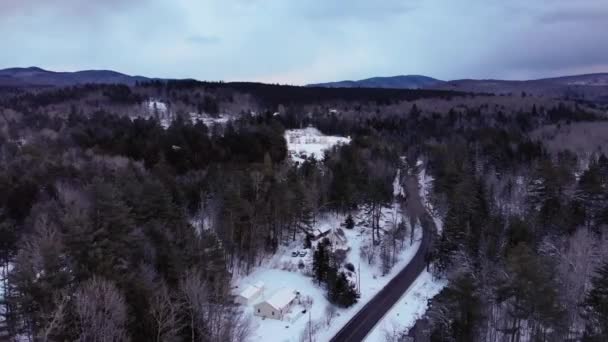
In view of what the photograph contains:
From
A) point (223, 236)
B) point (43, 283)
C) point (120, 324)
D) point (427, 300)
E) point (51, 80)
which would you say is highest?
point (51, 80)

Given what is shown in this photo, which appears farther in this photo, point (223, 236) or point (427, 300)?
point (223, 236)

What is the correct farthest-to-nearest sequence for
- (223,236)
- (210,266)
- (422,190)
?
(422,190), (223,236), (210,266)

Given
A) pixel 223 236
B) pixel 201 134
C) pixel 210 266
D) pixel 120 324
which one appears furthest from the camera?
pixel 201 134

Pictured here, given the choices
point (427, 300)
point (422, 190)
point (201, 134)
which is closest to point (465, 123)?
point (422, 190)

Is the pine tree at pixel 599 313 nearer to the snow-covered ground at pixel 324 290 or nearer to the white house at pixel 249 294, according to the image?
the snow-covered ground at pixel 324 290

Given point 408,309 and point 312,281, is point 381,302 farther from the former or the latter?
point 312,281

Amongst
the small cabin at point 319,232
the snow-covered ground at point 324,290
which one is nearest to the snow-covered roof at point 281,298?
the snow-covered ground at point 324,290

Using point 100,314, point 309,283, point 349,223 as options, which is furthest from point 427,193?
point 100,314

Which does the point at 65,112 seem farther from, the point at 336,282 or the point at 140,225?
the point at 336,282
